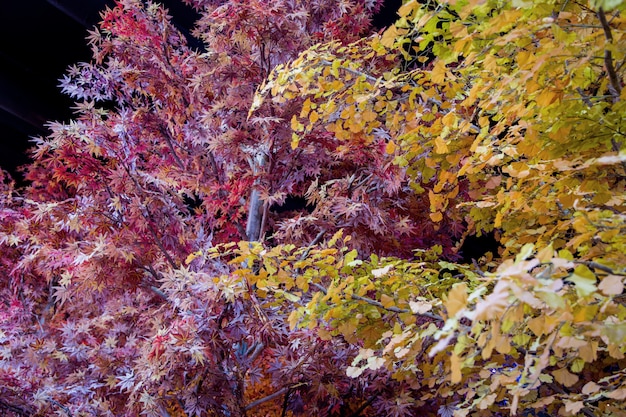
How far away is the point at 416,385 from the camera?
227cm

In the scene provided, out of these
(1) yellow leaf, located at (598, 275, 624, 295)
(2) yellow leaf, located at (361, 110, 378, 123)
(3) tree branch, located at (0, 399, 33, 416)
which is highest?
(2) yellow leaf, located at (361, 110, 378, 123)

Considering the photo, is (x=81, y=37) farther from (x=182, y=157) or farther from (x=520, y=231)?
(x=520, y=231)

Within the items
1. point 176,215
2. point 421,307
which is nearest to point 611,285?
point 421,307

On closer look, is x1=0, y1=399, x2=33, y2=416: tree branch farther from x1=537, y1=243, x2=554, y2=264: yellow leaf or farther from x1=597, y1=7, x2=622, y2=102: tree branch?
x1=597, y1=7, x2=622, y2=102: tree branch

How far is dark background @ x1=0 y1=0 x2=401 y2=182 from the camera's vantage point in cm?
577

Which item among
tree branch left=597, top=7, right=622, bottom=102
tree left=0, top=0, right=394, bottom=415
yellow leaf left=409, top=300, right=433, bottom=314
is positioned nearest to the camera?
tree branch left=597, top=7, right=622, bottom=102

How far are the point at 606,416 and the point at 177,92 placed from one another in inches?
114

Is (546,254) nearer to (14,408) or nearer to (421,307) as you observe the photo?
(421,307)

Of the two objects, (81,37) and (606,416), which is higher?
(81,37)

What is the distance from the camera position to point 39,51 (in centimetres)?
673

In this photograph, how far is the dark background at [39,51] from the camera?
577 cm

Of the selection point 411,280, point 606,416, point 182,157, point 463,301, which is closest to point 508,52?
point 411,280

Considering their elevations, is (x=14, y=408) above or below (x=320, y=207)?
below

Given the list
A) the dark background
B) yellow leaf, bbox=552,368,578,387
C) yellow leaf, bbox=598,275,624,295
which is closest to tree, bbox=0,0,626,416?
yellow leaf, bbox=552,368,578,387
